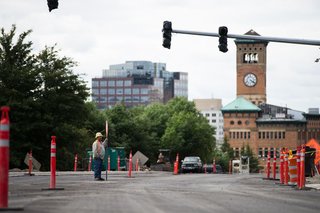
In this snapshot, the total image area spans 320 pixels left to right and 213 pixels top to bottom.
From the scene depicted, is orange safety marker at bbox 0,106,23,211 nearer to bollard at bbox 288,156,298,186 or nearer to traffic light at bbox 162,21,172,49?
bollard at bbox 288,156,298,186

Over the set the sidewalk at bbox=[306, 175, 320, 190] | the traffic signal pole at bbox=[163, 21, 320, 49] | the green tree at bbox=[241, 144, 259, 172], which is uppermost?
the traffic signal pole at bbox=[163, 21, 320, 49]

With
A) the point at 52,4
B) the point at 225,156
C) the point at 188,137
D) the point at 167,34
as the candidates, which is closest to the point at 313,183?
the point at 167,34

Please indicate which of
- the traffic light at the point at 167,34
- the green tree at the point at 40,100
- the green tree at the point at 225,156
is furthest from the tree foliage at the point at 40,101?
the green tree at the point at 225,156

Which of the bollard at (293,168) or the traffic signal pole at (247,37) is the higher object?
the traffic signal pole at (247,37)

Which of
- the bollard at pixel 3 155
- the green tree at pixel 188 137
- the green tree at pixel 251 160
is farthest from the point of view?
the green tree at pixel 251 160

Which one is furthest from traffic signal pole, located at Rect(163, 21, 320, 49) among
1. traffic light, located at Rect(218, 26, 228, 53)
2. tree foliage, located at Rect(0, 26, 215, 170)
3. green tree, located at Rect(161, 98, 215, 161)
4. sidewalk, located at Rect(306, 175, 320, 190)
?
green tree, located at Rect(161, 98, 215, 161)

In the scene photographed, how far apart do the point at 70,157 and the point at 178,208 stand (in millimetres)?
51510

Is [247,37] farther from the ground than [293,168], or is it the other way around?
[247,37]

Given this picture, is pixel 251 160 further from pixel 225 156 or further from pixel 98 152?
pixel 98 152

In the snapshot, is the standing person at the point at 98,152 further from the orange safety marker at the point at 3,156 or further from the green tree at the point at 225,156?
the green tree at the point at 225,156

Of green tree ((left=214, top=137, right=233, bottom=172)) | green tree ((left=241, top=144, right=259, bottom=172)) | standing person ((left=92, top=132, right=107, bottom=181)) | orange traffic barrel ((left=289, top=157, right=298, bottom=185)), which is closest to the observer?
standing person ((left=92, top=132, right=107, bottom=181))

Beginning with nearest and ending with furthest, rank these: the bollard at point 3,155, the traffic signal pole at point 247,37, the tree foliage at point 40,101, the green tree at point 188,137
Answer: the bollard at point 3,155 < the traffic signal pole at point 247,37 < the tree foliage at point 40,101 < the green tree at point 188,137

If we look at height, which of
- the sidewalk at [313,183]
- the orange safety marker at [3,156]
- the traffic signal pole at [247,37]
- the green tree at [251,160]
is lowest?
the sidewalk at [313,183]

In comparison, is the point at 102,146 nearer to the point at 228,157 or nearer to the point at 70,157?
the point at 70,157
